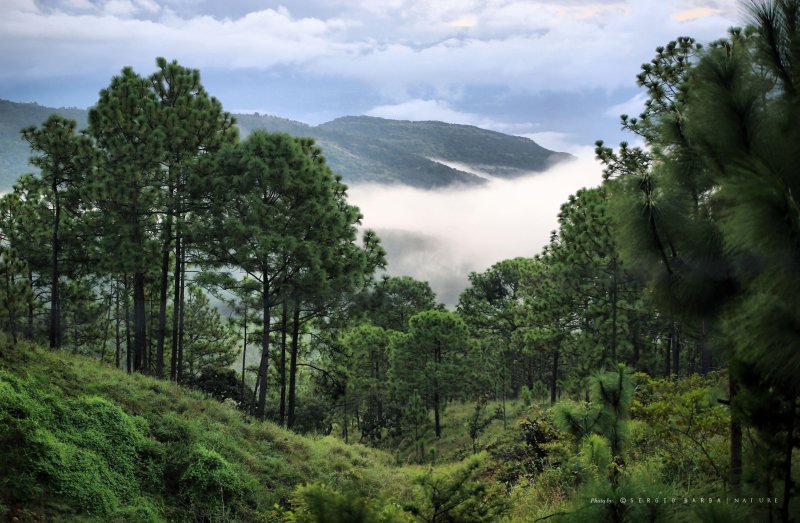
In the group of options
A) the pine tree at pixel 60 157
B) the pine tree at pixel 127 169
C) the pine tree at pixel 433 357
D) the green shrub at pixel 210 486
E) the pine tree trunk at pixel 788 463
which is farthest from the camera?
the pine tree at pixel 433 357

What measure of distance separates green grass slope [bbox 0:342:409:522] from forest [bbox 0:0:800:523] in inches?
2.2

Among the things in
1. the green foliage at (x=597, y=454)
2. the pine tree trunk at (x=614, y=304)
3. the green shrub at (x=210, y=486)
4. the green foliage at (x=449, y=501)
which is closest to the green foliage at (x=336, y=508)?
the green foliage at (x=449, y=501)

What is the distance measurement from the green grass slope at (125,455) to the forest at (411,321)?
2.2 inches

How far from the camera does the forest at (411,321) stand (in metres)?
4.19

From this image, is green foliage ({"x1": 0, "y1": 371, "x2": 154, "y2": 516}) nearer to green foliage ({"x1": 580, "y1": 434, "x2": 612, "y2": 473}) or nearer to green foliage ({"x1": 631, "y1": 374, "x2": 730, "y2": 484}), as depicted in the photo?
green foliage ({"x1": 580, "y1": 434, "x2": 612, "y2": 473})

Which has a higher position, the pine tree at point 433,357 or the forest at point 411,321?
the forest at point 411,321

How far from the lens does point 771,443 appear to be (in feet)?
14.3

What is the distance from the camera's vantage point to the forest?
13.7 ft

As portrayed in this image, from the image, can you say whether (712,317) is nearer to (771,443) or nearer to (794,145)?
(771,443)

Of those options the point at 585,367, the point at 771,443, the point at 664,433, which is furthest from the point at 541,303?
the point at 771,443

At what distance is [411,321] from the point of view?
127 feet

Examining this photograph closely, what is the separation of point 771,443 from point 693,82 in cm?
303

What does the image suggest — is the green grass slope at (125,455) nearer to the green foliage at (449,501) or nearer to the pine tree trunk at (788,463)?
the green foliage at (449,501)

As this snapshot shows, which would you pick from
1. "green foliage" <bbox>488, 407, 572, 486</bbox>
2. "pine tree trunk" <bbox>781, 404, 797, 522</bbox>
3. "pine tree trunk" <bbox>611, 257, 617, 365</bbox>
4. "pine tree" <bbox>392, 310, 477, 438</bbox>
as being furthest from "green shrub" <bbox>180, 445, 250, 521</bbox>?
"pine tree" <bbox>392, 310, 477, 438</bbox>
